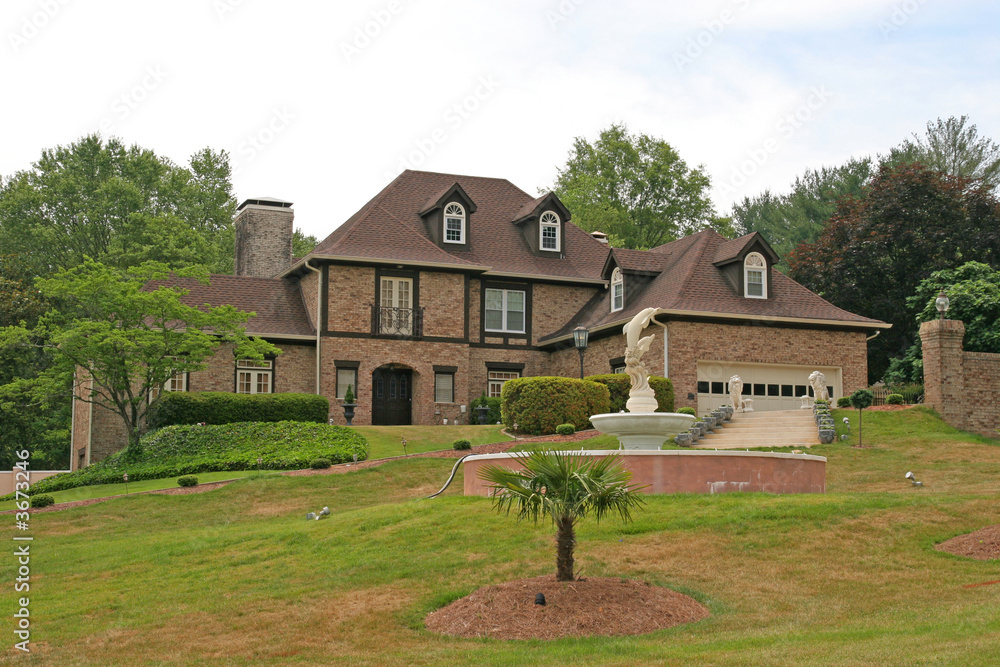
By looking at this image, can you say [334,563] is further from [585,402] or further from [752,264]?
[752,264]

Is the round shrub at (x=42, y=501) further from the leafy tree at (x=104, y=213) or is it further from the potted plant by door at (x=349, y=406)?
the leafy tree at (x=104, y=213)

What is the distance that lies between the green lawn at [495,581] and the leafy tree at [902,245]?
24556mm

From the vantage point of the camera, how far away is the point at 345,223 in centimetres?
4025

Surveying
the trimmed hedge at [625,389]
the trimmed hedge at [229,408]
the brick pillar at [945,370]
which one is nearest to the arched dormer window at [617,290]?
the trimmed hedge at [625,389]

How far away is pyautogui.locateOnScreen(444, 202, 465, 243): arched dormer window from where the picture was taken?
37.3 metres

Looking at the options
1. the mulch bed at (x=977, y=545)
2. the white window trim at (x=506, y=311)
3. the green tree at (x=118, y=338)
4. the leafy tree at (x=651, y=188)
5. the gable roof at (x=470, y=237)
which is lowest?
the mulch bed at (x=977, y=545)

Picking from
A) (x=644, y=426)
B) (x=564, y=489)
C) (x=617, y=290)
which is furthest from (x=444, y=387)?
(x=564, y=489)

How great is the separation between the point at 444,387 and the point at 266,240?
33.3 ft

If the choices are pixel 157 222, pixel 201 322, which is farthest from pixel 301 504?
pixel 157 222

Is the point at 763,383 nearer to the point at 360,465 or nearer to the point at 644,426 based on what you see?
the point at 360,465

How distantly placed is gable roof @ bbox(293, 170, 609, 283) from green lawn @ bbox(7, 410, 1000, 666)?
16402 mm

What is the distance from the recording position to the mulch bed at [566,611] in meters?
10.6

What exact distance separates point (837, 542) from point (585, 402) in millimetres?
15238

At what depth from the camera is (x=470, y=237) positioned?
38.0 m
